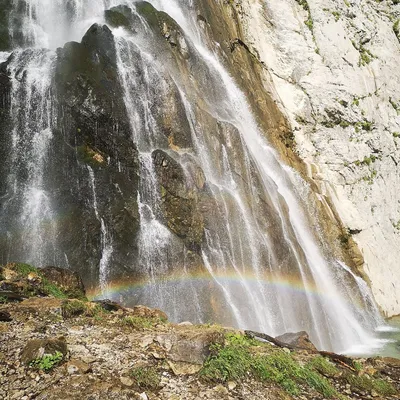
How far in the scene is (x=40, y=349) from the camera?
4914 mm

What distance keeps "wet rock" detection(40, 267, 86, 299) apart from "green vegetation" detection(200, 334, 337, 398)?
4789 millimetres

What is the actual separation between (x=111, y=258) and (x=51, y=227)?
2245 mm

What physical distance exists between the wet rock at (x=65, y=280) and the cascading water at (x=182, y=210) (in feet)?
7.18

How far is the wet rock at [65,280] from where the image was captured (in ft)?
30.5

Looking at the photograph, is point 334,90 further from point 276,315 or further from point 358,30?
point 276,315

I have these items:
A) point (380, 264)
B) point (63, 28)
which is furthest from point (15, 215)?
point (380, 264)

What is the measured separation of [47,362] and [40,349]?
0.20 metres

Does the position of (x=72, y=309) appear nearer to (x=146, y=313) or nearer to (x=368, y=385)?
(x=146, y=313)

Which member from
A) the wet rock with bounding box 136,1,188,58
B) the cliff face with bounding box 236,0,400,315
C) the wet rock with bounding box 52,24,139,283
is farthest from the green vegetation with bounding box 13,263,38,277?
the cliff face with bounding box 236,0,400,315

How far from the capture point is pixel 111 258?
40.6 feet

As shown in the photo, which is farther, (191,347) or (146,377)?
(191,347)

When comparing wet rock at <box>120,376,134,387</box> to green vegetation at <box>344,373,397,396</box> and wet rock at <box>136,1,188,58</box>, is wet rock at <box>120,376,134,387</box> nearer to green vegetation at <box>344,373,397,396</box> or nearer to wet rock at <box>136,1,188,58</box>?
green vegetation at <box>344,373,397,396</box>

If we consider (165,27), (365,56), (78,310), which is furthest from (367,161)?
(78,310)

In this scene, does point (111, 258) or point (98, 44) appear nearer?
point (111, 258)
